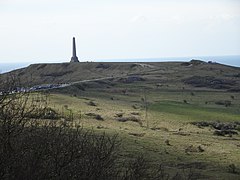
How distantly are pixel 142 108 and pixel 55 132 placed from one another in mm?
46260

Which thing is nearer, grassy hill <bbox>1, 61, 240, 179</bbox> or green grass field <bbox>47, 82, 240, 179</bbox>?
green grass field <bbox>47, 82, 240, 179</bbox>

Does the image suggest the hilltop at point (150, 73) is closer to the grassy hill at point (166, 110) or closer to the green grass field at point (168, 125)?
the grassy hill at point (166, 110)

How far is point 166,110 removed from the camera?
5653cm

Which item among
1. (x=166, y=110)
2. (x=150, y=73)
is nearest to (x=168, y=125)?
(x=166, y=110)

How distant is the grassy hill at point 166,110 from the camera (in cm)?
3103

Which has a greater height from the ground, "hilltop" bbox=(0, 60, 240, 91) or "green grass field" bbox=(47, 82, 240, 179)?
"hilltop" bbox=(0, 60, 240, 91)

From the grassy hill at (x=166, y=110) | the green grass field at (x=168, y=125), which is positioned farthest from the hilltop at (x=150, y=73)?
the green grass field at (x=168, y=125)

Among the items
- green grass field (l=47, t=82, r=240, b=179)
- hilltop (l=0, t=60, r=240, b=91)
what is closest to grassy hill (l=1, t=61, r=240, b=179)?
green grass field (l=47, t=82, r=240, b=179)

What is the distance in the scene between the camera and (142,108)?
56938 millimetres

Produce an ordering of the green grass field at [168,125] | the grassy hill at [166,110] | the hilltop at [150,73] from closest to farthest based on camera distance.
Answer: the green grass field at [168,125] < the grassy hill at [166,110] < the hilltop at [150,73]

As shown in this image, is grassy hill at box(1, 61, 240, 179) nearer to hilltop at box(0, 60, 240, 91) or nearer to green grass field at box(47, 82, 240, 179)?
green grass field at box(47, 82, 240, 179)

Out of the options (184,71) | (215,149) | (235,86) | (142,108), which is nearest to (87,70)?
(184,71)

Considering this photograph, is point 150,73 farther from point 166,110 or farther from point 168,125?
point 168,125

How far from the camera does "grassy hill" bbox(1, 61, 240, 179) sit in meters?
31.0
